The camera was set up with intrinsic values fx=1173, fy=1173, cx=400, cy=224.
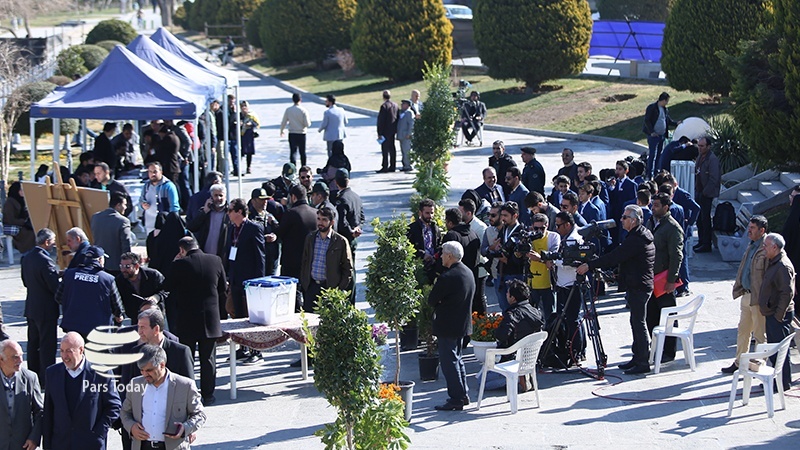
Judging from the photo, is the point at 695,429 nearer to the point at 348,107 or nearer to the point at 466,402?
the point at 466,402

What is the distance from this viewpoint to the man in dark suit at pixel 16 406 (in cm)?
827

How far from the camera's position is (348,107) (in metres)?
39.4

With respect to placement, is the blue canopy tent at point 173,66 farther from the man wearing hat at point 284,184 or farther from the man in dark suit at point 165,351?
the man in dark suit at point 165,351

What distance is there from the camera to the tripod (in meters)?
11.7

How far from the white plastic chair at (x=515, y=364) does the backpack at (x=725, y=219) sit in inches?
298

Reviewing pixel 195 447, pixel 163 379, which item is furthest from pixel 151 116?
pixel 163 379

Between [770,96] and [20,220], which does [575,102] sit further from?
[20,220]

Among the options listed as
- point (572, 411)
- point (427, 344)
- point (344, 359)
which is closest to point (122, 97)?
point (427, 344)

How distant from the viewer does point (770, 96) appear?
18594mm

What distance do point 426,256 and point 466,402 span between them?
2.36m

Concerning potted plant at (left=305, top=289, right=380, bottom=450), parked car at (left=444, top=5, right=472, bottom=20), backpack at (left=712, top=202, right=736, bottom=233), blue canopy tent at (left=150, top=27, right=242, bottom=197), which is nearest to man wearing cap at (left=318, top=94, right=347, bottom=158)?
blue canopy tent at (left=150, top=27, right=242, bottom=197)

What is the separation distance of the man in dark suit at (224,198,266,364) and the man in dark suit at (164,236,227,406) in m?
1.41

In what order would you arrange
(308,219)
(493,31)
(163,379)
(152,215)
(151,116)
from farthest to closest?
(493,31) < (151,116) < (152,215) < (308,219) < (163,379)

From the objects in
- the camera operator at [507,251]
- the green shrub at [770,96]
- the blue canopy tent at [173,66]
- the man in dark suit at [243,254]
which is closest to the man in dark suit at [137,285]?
the man in dark suit at [243,254]
